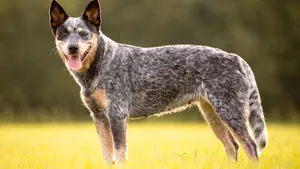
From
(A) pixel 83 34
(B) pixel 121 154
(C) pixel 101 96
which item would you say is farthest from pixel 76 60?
(B) pixel 121 154

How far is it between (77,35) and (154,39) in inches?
470

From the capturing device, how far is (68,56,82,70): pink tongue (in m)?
6.25

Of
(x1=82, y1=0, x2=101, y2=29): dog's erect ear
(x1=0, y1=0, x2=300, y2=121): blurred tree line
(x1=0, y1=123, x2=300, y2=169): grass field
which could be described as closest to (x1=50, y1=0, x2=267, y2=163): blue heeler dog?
(x1=82, y1=0, x2=101, y2=29): dog's erect ear

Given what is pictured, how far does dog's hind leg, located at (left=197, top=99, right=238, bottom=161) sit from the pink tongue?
1.78 m

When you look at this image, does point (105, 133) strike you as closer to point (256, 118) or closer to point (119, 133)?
point (119, 133)

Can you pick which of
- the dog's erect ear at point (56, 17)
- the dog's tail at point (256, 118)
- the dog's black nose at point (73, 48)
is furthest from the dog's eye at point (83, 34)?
the dog's tail at point (256, 118)

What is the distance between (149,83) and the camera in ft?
22.1

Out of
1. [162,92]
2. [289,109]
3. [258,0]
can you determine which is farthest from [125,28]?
[162,92]

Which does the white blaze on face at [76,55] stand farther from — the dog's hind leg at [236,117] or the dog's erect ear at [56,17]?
the dog's hind leg at [236,117]

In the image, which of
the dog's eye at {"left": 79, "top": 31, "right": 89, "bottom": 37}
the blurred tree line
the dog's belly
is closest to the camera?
the dog's eye at {"left": 79, "top": 31, "right": 89, "bottom": 37}

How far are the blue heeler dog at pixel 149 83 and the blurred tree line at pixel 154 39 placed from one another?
1047 cm

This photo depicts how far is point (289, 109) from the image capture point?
17297mm

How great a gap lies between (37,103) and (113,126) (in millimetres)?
11714

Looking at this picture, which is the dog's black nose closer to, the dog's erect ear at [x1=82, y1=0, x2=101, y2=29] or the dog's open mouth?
the dog's open mouth
